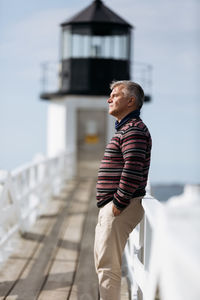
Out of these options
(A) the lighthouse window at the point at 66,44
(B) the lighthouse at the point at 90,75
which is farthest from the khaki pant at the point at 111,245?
(A) the lighthouse window at the point at 66,44

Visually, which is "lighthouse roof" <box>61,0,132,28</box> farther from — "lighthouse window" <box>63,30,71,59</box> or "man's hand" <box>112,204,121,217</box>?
"man's hand" <box>112,204,121,217</box>

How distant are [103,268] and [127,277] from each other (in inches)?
74.8

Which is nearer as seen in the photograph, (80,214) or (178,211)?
(178,211)

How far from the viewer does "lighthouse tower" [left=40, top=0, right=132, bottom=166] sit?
54.7 feet

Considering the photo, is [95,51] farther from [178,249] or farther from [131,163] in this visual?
[178,249]

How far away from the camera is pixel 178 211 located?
86.0 inches

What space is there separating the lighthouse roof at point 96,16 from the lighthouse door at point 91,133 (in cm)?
284

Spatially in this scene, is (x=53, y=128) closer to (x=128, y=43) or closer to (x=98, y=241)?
(x=128, y=43)

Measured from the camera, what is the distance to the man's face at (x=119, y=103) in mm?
3570

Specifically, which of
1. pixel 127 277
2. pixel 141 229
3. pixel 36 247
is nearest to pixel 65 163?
pixel 36 247

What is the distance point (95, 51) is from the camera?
17.0 meters

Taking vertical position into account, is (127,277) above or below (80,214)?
above

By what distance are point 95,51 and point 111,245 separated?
551 inches

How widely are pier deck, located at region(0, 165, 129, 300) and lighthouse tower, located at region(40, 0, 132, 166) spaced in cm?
709
